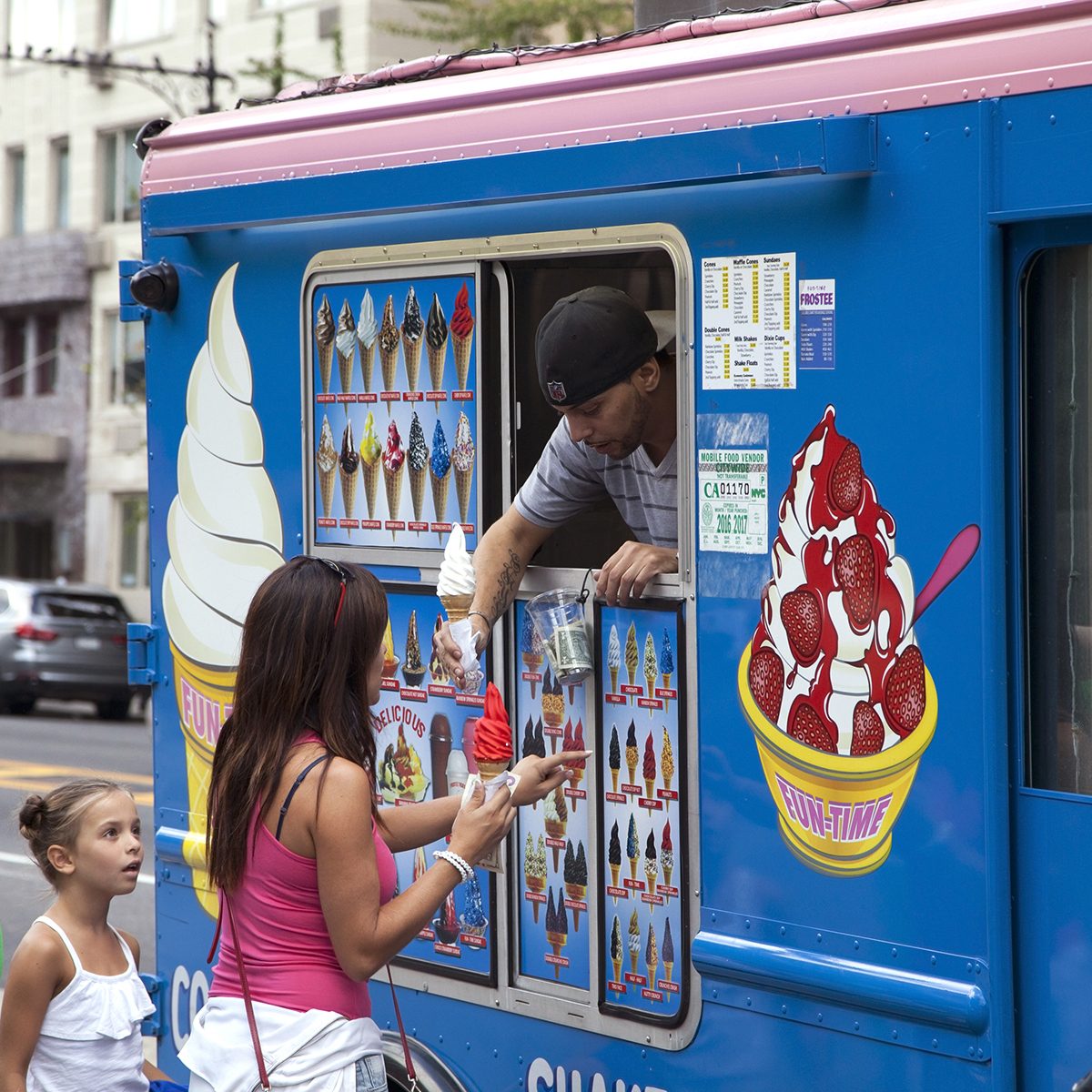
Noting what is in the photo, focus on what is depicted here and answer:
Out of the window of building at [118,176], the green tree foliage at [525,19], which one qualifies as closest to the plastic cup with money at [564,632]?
the green tree foliage at [525,19]

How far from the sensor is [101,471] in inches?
1161

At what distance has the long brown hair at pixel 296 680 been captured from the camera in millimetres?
2902

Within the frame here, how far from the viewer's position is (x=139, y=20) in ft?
93.7

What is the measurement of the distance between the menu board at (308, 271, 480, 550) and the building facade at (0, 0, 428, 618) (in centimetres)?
2361

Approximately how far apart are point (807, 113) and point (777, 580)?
0.85 m

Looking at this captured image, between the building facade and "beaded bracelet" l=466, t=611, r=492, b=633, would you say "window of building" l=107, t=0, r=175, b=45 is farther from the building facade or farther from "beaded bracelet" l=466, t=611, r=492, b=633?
"beaded bracelet" l=466, t=611, r=492, b=633

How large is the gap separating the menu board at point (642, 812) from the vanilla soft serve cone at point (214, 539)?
1130mm

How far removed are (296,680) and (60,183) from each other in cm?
2939

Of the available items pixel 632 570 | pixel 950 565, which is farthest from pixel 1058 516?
pixel 632 570

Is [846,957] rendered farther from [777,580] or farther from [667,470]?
[667,470]

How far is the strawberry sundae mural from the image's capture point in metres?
2.96

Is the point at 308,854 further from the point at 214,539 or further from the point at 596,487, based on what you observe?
the point at 214,539

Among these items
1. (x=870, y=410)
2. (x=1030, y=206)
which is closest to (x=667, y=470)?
(x=870, y=410)

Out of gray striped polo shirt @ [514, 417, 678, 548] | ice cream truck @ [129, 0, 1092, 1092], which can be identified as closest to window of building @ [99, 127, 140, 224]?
ice cream truck @ [129, 0, 1092, 1092]
